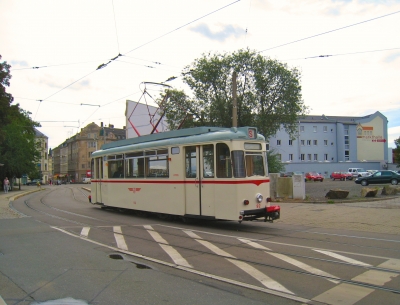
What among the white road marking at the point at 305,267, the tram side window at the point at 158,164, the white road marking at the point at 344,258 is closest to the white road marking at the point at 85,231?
the tram side window at the point at 158,164

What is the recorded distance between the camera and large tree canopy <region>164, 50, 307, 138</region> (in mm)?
36000

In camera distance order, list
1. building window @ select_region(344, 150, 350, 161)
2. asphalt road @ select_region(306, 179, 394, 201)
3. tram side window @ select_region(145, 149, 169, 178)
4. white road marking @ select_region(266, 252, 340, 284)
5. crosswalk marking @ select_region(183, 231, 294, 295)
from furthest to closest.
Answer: building window @ select_region(344, 150, 350, 161) → asphalt road @ select_region(306, 179, 394, 201) → tram side window @ select_region(145, 149, 169, 178) → white road marking @ select_region(266, 252, 340, 284) → crosswalk marking @ select_region(183, 231, 294, 295)

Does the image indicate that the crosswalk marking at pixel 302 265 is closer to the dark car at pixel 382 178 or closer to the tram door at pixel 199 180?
the tram door at pixel 199 180

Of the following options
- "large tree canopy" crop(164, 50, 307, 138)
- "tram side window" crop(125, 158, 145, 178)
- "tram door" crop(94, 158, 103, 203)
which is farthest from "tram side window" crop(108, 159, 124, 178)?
"large tree canopy" crop(164, 50, 307, 138)

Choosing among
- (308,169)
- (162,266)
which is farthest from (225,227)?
(308,169)

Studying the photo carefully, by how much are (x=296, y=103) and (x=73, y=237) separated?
30237 millimetres

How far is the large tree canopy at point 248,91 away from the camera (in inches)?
1417

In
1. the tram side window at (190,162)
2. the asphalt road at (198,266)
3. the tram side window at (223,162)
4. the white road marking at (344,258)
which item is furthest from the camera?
the tram side window at (190,162)

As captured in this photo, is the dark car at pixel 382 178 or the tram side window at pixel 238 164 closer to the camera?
the tram side window at pixel 238 164

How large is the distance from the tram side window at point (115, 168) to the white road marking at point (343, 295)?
12.2 metres

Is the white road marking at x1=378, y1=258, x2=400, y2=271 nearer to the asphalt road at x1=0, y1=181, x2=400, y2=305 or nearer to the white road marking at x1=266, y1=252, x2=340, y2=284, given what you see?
the asphalt road at x1=0, y1=181, x2=400, y2=305

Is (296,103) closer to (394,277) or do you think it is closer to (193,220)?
(193,220)

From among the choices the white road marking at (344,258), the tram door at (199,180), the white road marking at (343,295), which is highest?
the tram door at (199,180)

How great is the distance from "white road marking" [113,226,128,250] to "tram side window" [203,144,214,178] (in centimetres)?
318
